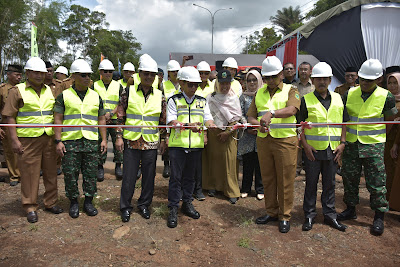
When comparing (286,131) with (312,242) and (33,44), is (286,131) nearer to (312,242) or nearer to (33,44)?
(312,242)

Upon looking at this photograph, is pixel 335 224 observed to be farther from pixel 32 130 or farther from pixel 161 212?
pixel 32 130

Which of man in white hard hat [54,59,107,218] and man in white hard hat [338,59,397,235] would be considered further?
man in white hard hat [54,59,107,218]

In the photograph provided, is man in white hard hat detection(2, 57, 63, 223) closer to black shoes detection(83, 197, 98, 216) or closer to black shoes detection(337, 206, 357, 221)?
black shoes detection(83, 197, 98, 216)

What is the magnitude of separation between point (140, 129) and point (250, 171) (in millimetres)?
2068

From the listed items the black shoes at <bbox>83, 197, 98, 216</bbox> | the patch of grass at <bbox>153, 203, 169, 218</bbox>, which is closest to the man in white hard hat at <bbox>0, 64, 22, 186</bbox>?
the black shoes at <bbox>83, 197, 98, 216</bbox>

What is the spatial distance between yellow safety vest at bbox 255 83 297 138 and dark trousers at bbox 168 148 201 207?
0.94m

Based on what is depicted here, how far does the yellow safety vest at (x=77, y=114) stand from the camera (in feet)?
12.9

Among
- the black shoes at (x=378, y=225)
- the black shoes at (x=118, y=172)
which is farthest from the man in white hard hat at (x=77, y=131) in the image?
the black shoes at (x=378, y=225)

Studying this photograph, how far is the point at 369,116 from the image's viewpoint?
3773mm

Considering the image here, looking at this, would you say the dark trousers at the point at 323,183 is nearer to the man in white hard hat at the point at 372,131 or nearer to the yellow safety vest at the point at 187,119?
the man in white hard hat at the point at 372,131

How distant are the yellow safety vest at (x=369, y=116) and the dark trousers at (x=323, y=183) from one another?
Answer: 48cm

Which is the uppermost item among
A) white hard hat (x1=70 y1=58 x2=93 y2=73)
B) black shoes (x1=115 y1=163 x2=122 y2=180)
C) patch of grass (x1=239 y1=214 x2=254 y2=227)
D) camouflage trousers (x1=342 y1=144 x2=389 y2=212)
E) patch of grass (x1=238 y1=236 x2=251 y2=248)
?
white hard hat (x1=70 y1=58 x2=93 y2=73)

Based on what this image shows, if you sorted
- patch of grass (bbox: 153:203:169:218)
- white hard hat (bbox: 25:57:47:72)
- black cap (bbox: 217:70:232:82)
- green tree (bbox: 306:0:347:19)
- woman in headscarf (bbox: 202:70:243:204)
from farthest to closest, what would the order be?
green tree (bbox: 306:0:347:19) < woman in headscarf (bbox: 202:70:243:204) < black cap (bbox: 217:70:232:82) < patch of grass (bbox: 153:203:169:218) < white hard hat (bbox: 25:57:47:72)

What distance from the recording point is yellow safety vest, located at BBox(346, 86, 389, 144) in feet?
12.3
